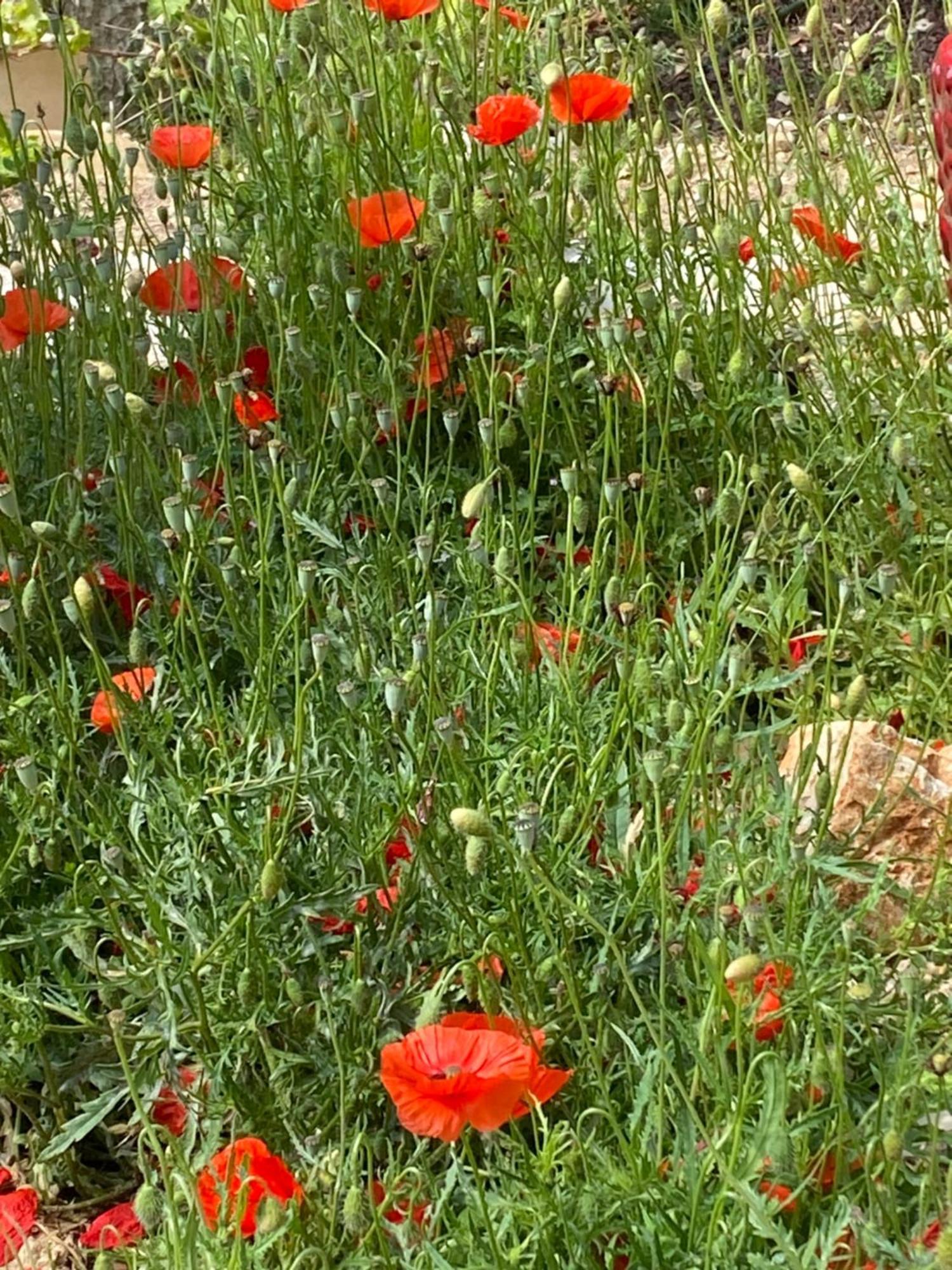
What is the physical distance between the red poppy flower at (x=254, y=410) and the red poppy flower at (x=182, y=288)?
16 centimetres

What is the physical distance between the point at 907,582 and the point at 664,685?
456mm

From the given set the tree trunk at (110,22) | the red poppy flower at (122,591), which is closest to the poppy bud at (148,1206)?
the red poppy flower at (122,591)

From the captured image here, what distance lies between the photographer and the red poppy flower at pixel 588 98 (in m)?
2.01

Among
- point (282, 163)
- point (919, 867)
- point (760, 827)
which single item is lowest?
point (919, 867)

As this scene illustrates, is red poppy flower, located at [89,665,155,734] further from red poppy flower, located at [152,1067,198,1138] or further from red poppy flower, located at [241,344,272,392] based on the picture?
red poppy flower, located at [241,344,272,392]

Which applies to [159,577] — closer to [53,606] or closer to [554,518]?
[53,606]

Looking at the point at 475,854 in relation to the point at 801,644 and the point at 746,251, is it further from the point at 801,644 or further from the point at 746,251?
the point at 746,251

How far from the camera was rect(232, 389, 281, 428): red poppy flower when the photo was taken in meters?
2.02

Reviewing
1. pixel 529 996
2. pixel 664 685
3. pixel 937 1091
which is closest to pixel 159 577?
pixel 664 685

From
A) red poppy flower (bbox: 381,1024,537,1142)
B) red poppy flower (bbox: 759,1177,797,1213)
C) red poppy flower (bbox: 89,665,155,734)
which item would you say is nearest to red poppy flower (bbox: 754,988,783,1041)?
red poppy flower (bbox: 759,1177,797,1213)

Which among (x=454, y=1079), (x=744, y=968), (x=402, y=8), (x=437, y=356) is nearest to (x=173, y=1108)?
(x=454, y=1079)

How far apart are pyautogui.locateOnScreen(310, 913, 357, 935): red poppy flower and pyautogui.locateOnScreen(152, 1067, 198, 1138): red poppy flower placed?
18 cm

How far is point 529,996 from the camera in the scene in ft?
4.83

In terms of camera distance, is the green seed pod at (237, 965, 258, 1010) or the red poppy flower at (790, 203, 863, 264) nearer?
the green seed pod at (237, 965, 258, 1010)
